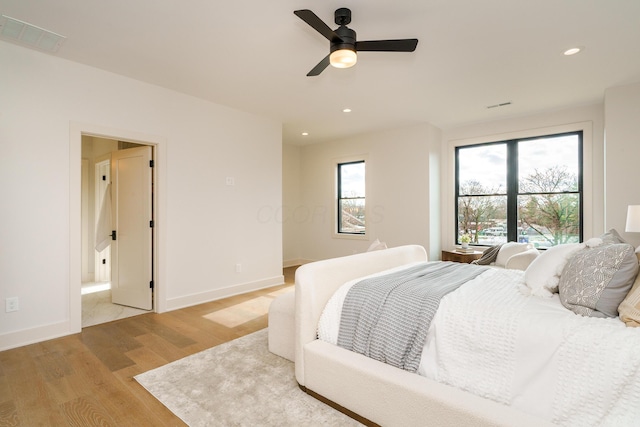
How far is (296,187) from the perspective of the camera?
714 centimetres

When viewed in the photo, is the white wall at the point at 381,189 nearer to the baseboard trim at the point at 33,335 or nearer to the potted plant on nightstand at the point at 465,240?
the potted plant on nightstand at the point at 465,240

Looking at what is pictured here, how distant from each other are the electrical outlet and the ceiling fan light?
11.5ft

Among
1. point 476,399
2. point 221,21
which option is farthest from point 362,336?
point 221,21

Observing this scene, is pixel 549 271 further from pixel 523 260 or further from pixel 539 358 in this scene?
pixel 523 260

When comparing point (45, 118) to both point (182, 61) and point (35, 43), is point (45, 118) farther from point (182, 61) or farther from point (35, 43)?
point (182, 61)

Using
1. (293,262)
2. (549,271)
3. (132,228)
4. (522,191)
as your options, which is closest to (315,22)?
(549,271)

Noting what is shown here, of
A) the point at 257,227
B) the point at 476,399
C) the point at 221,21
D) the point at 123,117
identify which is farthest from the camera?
the point at 257,227

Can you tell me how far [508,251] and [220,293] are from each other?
150 inches

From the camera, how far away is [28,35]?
8.65 ft

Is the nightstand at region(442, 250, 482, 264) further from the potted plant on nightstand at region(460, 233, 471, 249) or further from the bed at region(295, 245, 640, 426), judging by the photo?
the bed at region(295, 245, 640, 426)

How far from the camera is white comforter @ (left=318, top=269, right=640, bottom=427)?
47.7 inches

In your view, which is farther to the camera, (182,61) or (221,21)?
(182,61)

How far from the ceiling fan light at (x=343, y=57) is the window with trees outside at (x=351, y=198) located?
12.9 feet

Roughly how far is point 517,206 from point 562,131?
124 cm
